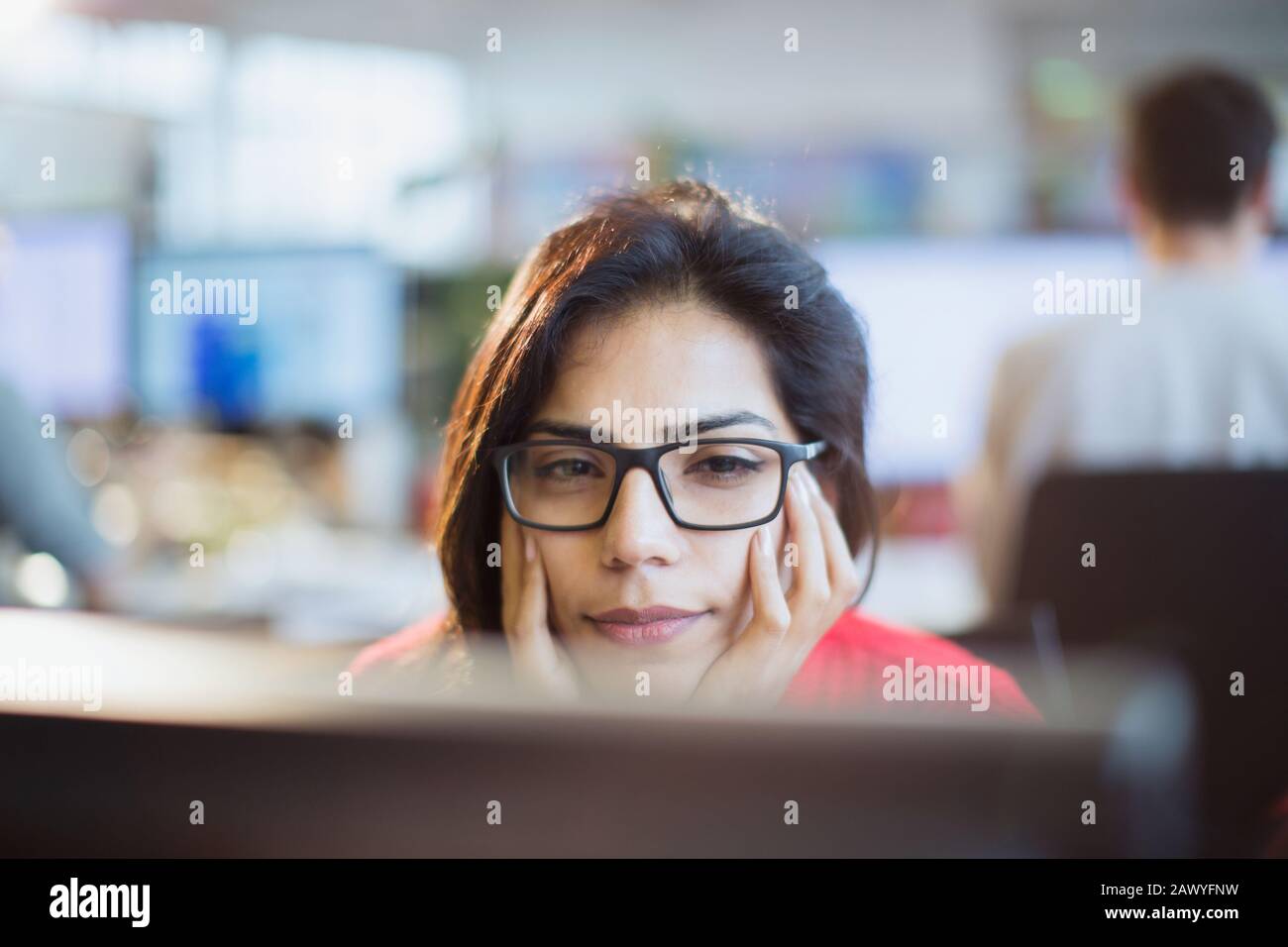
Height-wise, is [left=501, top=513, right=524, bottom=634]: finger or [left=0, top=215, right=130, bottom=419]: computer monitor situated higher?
[left=0, top=215, right=130, bottom=419]: computer monitor

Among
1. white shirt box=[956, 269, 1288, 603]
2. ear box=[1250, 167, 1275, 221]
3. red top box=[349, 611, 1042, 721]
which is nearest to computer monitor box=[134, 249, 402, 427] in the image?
white shirt box=[956, 269, 1288, 603]

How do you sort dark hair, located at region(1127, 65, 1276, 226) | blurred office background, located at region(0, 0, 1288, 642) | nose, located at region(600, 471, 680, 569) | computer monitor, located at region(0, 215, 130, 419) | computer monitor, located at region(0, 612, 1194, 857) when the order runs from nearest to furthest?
computer monitor, located at region(0, 612, 1194, 857), nose, located at region(600, 471, 680, 569), dark hair, located at region(1127, 65, 1276, 226), blurred office background, located at region(0, 0, 1288, 642), computer monitor, located at region(0, 215, 130, 419)

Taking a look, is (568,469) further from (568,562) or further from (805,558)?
(805,558)

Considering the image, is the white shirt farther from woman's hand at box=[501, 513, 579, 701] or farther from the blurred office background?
woman's hand at box=[501, 513, 579, 701]

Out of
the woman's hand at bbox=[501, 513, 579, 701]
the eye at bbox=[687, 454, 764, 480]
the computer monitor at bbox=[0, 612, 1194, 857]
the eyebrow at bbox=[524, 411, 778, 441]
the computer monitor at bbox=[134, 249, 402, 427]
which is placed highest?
the computer monitor at bbox=[134, 249, 402, 427]

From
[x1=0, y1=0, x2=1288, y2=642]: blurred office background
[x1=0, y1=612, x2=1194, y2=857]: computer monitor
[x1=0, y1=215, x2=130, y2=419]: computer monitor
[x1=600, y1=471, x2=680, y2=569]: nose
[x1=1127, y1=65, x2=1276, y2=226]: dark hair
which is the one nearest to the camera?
[x1=0, y1=612, x2=1194, y2=857]: computer monitor

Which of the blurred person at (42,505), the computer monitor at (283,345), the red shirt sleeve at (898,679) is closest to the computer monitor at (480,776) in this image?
the red shirt sleeve at (898,679)

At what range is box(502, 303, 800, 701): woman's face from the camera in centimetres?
69

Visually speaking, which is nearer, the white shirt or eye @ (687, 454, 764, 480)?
eye @ (687, 454, 764, 480)

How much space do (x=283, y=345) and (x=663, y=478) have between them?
4.81ft

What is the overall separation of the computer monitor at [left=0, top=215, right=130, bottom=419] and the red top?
4.54ft

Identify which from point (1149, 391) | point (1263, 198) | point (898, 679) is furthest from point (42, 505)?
point (1263, 198)
